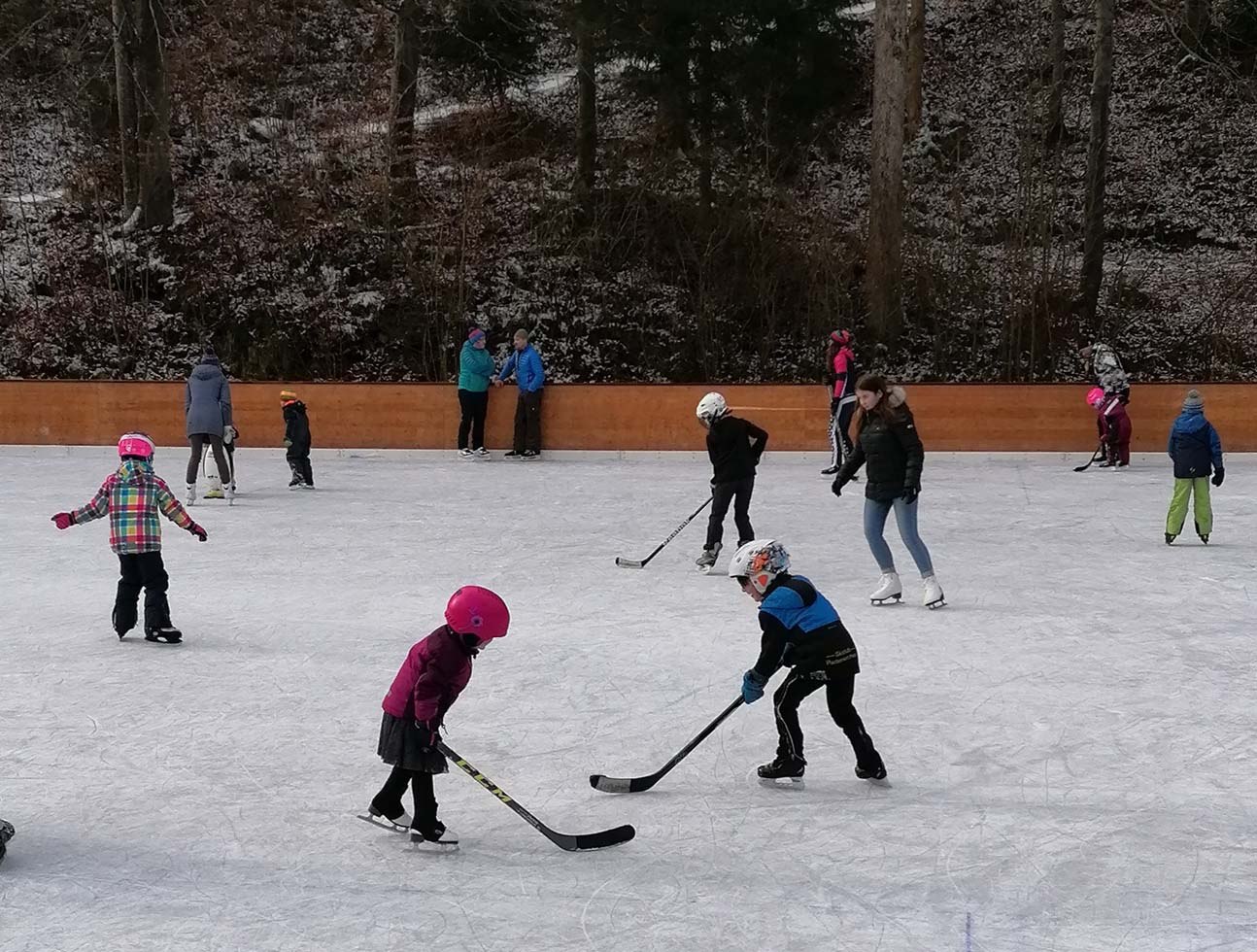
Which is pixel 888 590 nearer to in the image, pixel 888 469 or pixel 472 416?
pixel 888 469

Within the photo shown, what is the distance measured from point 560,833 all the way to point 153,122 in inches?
897

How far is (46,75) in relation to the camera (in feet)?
98.8

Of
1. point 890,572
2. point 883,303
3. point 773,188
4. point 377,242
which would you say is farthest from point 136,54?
point 890,572

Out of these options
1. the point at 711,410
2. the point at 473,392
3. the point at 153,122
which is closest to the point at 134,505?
the point at 711,410

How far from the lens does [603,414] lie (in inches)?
643

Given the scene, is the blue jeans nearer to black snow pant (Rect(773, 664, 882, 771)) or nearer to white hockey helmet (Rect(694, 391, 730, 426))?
white hockey helmet (Rect(694, 391, 730, 426))

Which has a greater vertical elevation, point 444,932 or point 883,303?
point 883,303

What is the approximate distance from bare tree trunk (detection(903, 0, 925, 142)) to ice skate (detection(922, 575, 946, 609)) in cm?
1868

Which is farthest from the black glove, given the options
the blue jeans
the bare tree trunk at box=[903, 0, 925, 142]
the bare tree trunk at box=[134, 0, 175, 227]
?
the bare tree trunk at box=[903, 0, 925, 142]

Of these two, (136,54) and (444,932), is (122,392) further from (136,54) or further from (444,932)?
(444,932)

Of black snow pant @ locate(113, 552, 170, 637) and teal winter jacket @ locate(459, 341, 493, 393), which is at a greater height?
teal winter jacket @ locate(459, 341, 493, 393)

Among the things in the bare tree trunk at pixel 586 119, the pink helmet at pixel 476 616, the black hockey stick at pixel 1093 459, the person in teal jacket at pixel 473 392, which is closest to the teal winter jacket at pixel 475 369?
the person in teal jacket at pixel 473 392

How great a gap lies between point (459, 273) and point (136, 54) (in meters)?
7.14

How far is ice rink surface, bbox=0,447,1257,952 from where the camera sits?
407 cm
